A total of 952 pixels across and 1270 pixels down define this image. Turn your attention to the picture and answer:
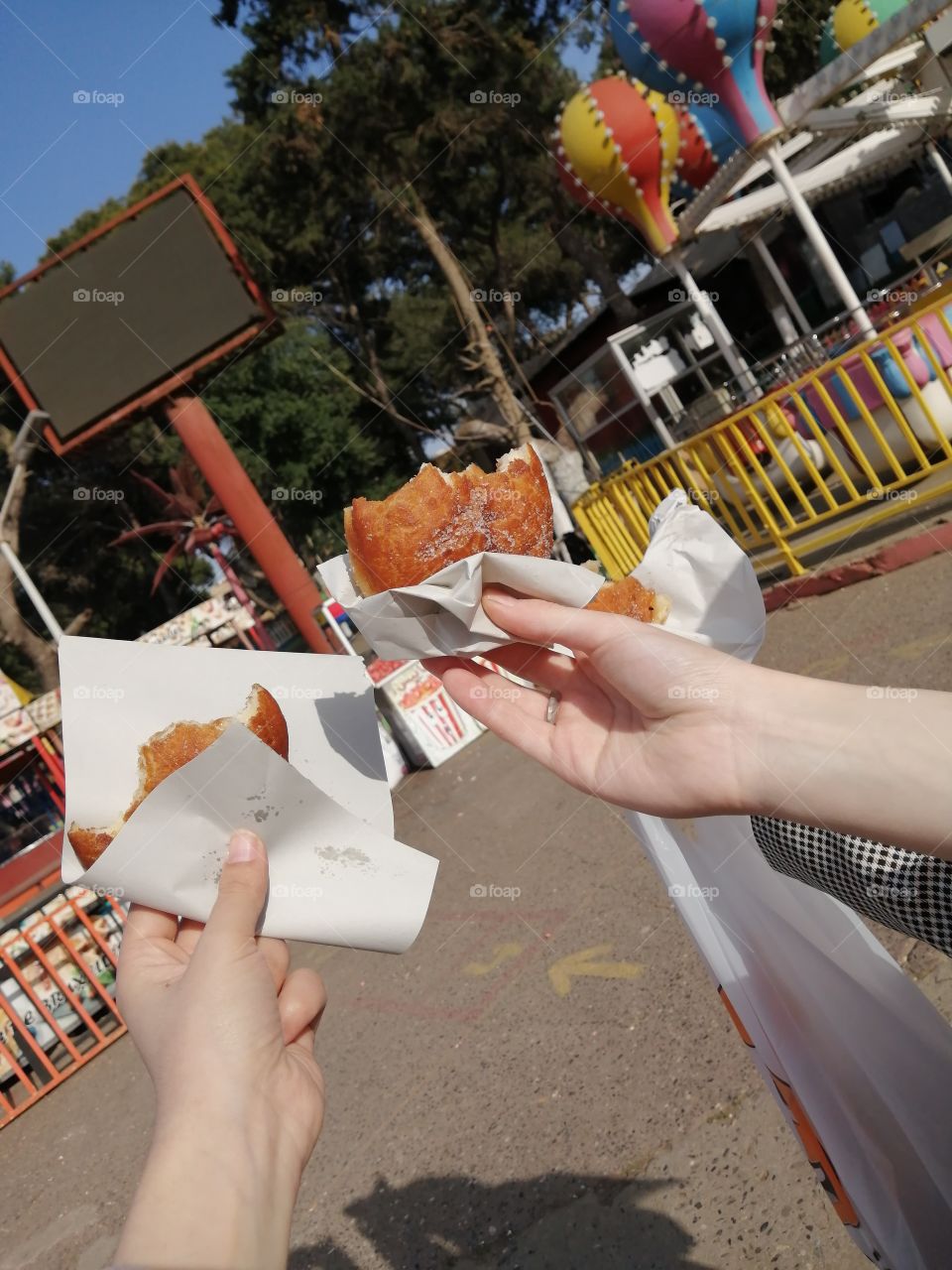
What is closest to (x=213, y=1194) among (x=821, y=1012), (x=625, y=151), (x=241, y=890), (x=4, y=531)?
(x=241, y=890)

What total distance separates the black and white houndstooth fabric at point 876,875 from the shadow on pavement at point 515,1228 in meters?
1.42

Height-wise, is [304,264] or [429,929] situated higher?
[304,264]

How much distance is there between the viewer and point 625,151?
482 inches

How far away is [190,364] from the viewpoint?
1094cm

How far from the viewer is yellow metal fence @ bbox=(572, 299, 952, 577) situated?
7.41m

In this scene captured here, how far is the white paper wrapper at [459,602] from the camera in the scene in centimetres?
200

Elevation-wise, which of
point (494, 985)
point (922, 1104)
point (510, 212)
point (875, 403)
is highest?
point (510, 212)

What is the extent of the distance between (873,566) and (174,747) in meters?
6.62

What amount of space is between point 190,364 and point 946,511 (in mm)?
8319

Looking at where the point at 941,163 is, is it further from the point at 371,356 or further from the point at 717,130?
the point at 371,356

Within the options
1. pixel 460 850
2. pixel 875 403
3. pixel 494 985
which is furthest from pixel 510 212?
pixel 494 985

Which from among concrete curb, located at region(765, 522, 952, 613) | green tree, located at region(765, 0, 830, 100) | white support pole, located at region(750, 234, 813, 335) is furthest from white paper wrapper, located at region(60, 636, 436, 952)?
green tree, located at region(765, 0, 830, 100)

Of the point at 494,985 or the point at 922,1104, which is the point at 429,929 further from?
the point at 922,1104

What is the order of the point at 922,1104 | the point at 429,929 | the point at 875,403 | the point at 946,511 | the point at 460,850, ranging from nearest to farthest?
the point at 922,1104
the point at 429,929
the point at 460,850
the point at 946,511
the point at 875,403
